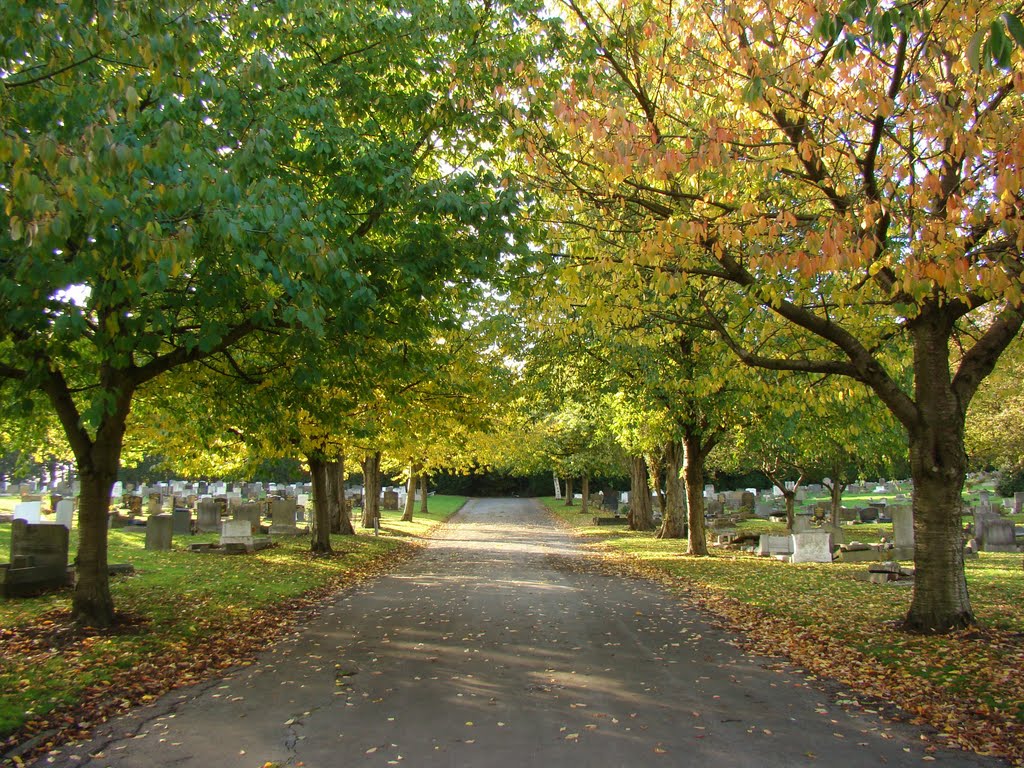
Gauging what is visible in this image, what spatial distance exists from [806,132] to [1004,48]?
478 centimetres

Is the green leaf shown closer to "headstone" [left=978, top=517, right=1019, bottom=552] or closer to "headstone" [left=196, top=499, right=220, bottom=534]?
"headstone" [left=978, top=517, right=1019, bottom=552]

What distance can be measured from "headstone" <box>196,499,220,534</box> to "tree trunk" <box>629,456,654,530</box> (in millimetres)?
18002

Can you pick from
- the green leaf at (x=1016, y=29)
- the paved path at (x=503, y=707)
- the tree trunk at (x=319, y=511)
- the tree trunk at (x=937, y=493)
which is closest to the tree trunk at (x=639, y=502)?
the tree trunk at (x=319, y=511)

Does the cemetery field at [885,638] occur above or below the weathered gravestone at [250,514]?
below

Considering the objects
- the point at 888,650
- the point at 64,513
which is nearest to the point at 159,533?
the point at 64,513

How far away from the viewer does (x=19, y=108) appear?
648cm

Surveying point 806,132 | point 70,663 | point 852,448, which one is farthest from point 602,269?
point 852,448

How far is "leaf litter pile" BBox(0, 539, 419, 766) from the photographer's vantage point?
618cm

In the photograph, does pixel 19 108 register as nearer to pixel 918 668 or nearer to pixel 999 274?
pixel 999 274

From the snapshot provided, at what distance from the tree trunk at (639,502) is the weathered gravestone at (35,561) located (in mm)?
26294

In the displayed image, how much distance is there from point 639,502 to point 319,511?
59.8 ft

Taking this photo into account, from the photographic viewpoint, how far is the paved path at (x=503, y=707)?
17.6ft

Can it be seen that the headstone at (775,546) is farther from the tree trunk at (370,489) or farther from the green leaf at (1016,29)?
the green leaf at (1016,29)

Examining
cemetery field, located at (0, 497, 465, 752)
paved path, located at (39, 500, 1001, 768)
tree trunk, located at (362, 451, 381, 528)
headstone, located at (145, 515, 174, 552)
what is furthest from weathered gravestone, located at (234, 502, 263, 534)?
paved path, located at (39, 500, 1001, 768)
